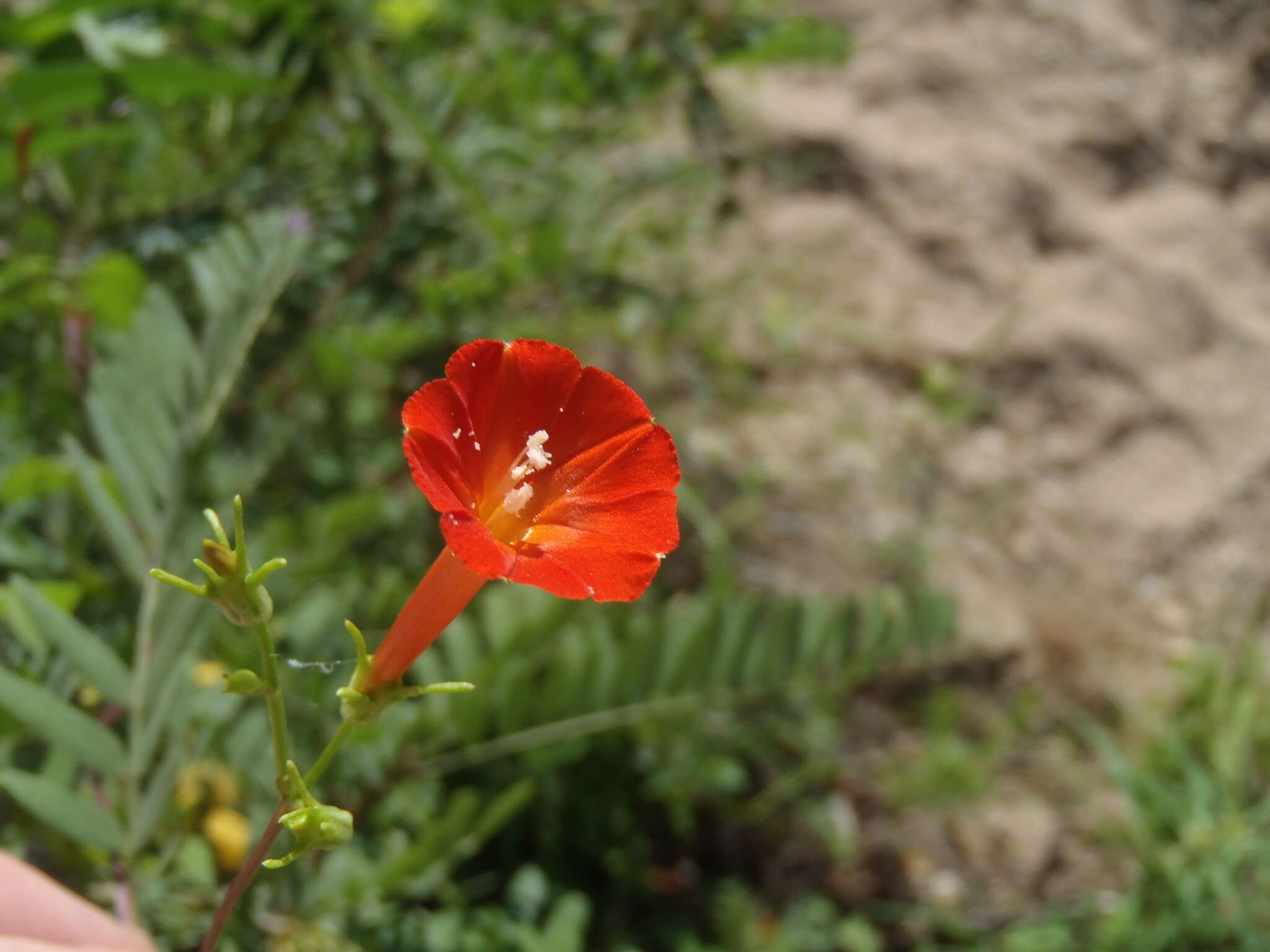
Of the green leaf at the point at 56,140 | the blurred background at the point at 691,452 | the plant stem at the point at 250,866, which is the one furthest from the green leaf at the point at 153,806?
the green leaf at the point at 56,140

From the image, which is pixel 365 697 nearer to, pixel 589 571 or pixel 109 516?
pixel 589 571

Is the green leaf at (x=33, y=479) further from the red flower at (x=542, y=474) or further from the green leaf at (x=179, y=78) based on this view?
the red flower at (x=542, y=474)

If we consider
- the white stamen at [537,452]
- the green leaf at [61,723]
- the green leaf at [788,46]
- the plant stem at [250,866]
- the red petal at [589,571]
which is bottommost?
the green leaf at [61,723]

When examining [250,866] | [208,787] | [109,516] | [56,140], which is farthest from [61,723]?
Result: [56,140]

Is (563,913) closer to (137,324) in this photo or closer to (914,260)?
(137,324)

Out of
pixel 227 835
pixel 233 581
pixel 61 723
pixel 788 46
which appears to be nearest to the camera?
pixel 233 581

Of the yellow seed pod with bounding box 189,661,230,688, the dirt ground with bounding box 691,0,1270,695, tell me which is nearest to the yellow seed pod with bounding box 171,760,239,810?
the yellow seed pod with bounding box 189,661,230,688

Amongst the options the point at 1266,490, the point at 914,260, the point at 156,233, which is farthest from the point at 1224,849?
the point at 156,233
